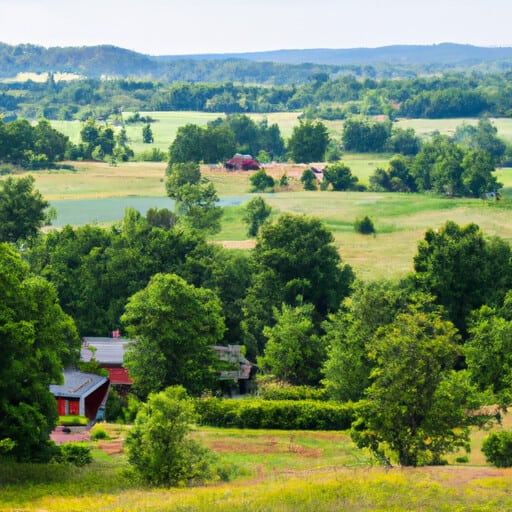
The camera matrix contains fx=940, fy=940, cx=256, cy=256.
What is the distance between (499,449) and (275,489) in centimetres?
1037

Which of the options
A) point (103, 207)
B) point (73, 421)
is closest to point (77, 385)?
point (73, 421)

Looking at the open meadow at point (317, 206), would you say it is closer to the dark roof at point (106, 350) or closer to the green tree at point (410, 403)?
the dark roof at point (106, 350)

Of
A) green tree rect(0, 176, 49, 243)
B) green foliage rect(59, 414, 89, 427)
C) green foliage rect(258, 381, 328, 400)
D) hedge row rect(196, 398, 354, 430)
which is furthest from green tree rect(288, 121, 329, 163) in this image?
green foliage rect(59, 414, 89, 427)

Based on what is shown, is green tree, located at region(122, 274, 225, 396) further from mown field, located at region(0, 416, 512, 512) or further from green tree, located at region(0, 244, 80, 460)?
mown field, located at region(0, 416, 512, 512)

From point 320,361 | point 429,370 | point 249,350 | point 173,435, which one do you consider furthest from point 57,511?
point 249,350

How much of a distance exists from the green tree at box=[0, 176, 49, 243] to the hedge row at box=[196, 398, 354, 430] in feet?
116

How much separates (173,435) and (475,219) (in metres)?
70.3

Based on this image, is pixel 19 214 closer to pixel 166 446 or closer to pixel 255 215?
pixel 255 215

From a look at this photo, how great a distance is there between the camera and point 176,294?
152 feet

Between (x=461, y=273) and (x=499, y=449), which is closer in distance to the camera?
(x=499, y=449)

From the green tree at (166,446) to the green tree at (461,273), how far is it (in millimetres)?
29526

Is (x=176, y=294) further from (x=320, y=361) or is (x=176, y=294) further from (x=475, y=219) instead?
(x=475, y=219)

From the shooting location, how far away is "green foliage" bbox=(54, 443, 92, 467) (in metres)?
33.9

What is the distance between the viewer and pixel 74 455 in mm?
34281
